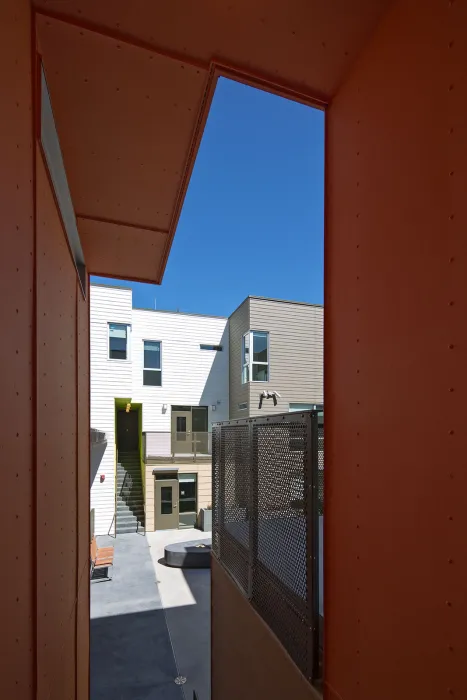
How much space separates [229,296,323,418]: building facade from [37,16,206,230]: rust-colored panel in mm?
12296

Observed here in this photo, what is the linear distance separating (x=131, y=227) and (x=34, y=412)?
2.61 metres

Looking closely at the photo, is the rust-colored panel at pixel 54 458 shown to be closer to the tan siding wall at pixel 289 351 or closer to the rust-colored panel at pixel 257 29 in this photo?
the rust-colored panel at pixel 257 29

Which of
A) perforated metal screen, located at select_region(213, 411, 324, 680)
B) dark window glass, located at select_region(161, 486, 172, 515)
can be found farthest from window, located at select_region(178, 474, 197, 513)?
perforated metal screen, located at select_region(213, 411, 324, 680)

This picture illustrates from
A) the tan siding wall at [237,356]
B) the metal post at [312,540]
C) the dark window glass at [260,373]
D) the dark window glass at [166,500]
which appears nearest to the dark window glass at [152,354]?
the tan siding wall at [237,356]

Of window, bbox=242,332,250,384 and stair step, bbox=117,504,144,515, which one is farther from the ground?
window, bbox=242,332,250,384

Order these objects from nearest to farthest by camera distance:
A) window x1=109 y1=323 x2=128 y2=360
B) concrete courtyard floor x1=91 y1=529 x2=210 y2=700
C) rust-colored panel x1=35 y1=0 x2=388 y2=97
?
rust-colored panel x1=35 y1=0 x2=388 y2=97, concrete courtyard floor x1=91 y1=529 x2=210 y2=700, window x1=109 y1=323 x2=128 y2=360

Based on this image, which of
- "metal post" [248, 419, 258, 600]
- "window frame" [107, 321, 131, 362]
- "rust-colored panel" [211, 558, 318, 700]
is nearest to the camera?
"rust-colored panel" [211, 558, 318, 700]

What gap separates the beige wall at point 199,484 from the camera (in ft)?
46.1

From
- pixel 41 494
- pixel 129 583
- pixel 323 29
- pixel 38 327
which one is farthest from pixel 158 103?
pixel 129 583

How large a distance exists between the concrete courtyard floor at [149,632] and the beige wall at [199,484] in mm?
2492

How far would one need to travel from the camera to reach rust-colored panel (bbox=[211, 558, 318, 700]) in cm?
251

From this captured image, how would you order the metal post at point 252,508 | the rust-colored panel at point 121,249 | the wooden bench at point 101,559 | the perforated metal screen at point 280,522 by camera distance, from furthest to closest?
the wooden bench at point 101,559, the rust-colored panel at point 121,249, the metal post at point 252,508, the perforated metal screen at point 280,522

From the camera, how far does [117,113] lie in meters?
2.35

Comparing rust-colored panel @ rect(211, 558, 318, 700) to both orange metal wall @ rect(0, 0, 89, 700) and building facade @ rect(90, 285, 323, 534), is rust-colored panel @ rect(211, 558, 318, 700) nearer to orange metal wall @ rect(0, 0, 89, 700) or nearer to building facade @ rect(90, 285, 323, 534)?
orange metal wall @ rect(0, 0, 89, 700)
